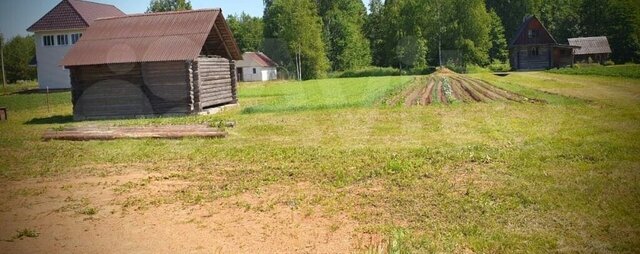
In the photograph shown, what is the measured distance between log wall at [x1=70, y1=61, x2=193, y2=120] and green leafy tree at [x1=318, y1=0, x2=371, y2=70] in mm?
54982

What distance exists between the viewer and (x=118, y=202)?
902 centimetres

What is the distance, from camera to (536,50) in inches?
2459

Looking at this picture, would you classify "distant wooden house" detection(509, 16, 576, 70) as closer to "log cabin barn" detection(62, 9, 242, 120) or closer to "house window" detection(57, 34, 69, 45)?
"log cabin barn" detection(62, 9, 242, 120)

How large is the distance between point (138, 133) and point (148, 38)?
9691 mm

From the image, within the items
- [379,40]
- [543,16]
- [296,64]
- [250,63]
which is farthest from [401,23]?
[543,16]

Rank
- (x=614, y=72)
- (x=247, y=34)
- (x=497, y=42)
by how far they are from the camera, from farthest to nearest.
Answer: (x=247, y=34) → (x=497, y=42) → (x=614, y=72)

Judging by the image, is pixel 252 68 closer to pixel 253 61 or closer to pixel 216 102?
pixel 253 61

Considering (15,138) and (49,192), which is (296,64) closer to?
(15,138)

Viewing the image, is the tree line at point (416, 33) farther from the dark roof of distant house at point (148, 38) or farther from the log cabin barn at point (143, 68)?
the log cabin barn at point (143, 68)

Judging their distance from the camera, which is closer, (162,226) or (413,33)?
(162,226)

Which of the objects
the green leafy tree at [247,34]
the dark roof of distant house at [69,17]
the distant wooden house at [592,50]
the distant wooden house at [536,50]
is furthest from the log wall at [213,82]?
the green leafy tree at [247,34]

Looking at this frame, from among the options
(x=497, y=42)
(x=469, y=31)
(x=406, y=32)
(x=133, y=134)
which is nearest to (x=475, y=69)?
(x=469, y=31)

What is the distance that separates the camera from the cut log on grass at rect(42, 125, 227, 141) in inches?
650

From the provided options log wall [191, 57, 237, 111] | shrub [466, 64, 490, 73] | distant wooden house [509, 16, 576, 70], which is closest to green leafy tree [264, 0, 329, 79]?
shrub [466, 64, 490, 73]
